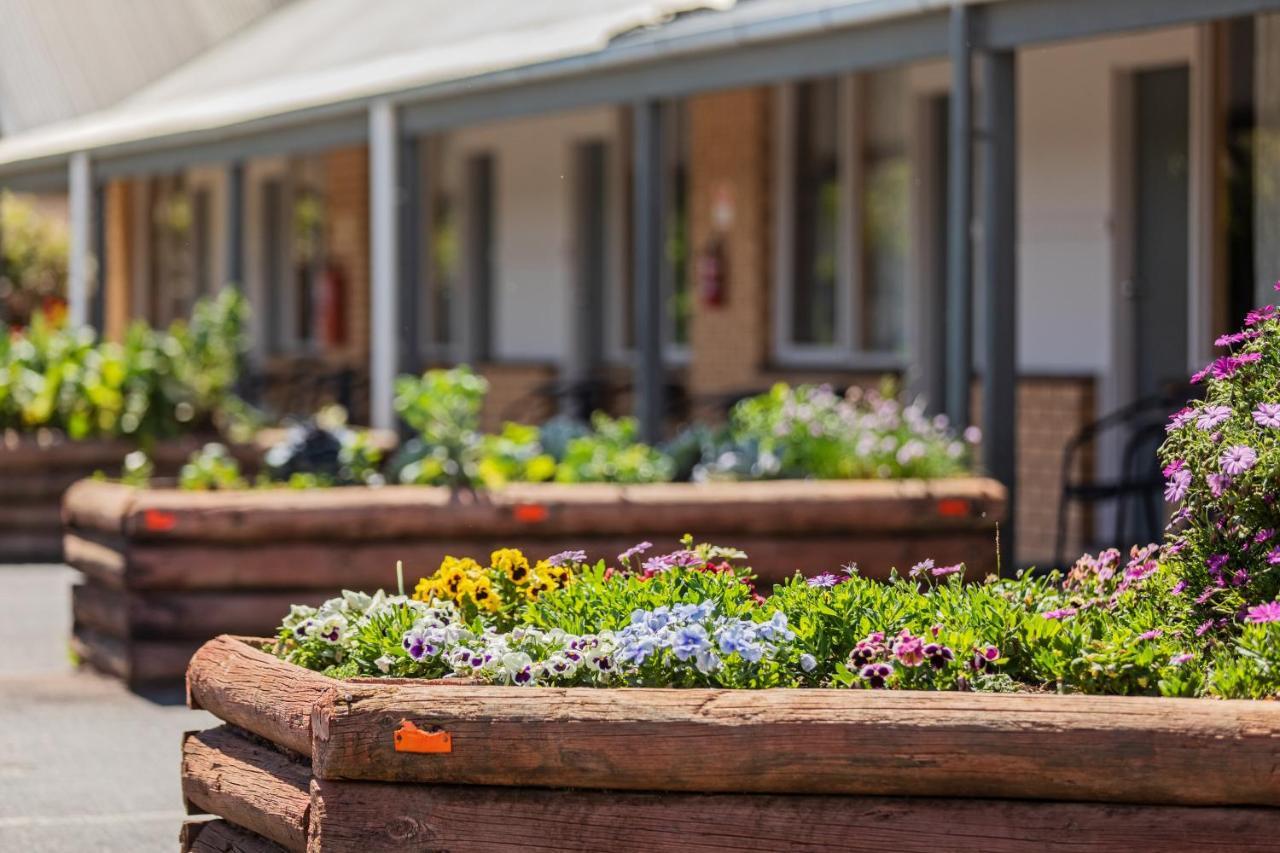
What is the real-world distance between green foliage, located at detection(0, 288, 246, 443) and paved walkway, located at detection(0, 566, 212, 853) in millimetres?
2672

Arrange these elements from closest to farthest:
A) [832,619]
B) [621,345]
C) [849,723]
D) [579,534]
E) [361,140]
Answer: [849,723]
[832,619]
[579,534]
[361,140]
[621,345]

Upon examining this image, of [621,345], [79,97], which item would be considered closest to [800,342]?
[621,345]

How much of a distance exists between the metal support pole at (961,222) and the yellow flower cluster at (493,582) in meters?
4.09

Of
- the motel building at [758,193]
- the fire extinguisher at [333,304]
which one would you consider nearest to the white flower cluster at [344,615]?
the motel building at [758,193]

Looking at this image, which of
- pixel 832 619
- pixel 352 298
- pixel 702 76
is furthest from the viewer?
pixel 352 298

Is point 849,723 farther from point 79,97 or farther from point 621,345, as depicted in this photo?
point 79,97

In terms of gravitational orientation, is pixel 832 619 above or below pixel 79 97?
below

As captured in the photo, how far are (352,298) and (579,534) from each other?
37.4 feet

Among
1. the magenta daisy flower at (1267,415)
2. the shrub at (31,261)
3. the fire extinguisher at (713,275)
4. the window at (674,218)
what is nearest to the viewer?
the magenta daisy flower at (1267,415)

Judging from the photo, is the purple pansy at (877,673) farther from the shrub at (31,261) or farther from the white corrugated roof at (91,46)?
the shrub at (31,261)

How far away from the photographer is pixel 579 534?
8.23m

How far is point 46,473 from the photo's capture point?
515 inches

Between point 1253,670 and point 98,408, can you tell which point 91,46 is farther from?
point 1253,670

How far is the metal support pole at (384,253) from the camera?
13203 mm
